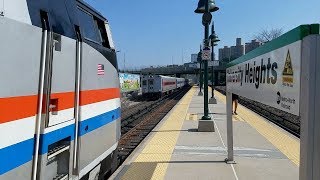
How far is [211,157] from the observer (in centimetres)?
992

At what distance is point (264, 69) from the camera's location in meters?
4.98

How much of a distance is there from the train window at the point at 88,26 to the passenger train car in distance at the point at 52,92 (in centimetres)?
2

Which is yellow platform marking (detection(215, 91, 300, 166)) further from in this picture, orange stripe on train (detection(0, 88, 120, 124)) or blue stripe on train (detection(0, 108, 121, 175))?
orange stripe on train (detection(0, 88, 120, 124))

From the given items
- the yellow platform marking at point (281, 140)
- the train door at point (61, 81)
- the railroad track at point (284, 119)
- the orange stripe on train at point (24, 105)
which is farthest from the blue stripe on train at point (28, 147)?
the railroad track at point (284, 119)

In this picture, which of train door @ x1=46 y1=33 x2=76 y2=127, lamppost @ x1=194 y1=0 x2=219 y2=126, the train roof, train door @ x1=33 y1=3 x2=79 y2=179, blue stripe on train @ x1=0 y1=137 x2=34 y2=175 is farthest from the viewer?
lamppost @ x1=194 y1=0 x2=219 y2=126

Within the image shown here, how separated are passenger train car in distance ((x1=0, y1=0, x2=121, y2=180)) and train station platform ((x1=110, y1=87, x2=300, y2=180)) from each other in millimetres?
2691

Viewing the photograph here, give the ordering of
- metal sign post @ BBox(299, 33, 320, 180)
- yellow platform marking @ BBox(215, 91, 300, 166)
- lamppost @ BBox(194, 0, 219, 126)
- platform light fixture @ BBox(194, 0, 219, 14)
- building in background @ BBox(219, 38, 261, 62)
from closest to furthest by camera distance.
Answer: metal sign post @ BBox(299, 33, 320, 180) < yellow platform marking @ BBox(215, 91, 300, 166) < lamppost @ BBox(194, 0, 219, 126) < platform light fixture @ BBox(194, 0, 219, 14) < building in background @ BBox(219, 38, 261, 62)

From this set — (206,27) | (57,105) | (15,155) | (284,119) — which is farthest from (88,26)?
(284,119)

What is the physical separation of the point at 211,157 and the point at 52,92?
6679 millimetres

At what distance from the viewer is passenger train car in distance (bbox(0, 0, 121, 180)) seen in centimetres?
312

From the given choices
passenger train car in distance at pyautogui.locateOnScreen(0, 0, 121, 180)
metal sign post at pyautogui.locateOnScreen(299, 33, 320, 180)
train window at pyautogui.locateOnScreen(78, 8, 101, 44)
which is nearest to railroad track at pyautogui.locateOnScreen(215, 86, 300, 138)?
train window at pyautogui.locateOnScreen(78, 8, 101, 44)

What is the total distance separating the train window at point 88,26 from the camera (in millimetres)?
5246

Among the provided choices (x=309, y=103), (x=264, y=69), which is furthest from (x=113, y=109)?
(x=309, y=103)

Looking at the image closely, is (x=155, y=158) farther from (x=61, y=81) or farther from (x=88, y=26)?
(x=61, y=81)
